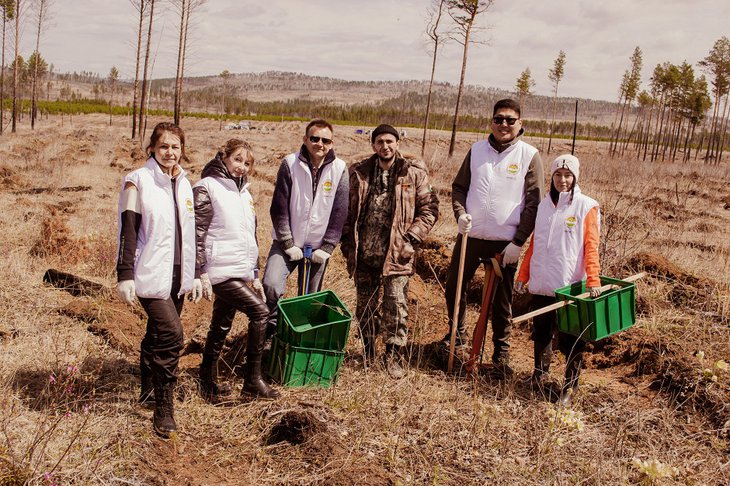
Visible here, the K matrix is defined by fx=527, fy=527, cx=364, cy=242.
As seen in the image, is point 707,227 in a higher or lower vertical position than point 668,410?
higher

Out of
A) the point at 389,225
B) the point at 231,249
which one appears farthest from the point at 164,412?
the point at 389,225

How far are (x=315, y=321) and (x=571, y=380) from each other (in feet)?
6.28

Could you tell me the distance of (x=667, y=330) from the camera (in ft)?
15.8

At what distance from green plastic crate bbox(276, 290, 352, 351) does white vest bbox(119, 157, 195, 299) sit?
841 millimetres

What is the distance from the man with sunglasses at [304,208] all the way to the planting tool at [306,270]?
0.03m

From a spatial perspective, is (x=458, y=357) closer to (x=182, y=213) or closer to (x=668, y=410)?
(x=668, y=410)

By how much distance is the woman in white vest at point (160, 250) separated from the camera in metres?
2.87

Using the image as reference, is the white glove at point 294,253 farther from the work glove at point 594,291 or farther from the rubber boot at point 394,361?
the work glove at point 594,291

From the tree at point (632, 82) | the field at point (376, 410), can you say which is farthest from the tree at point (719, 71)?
the field at point (376, 410)

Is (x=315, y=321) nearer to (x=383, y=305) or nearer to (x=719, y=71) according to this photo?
(x=383, y=305)

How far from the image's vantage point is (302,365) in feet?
11.8

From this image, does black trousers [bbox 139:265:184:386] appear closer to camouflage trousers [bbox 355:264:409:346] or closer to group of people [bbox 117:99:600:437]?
group of people [bbox 117:99:600:437]

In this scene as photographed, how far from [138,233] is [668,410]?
364 centimetres

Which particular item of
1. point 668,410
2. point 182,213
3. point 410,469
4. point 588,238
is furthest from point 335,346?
point 668,410
